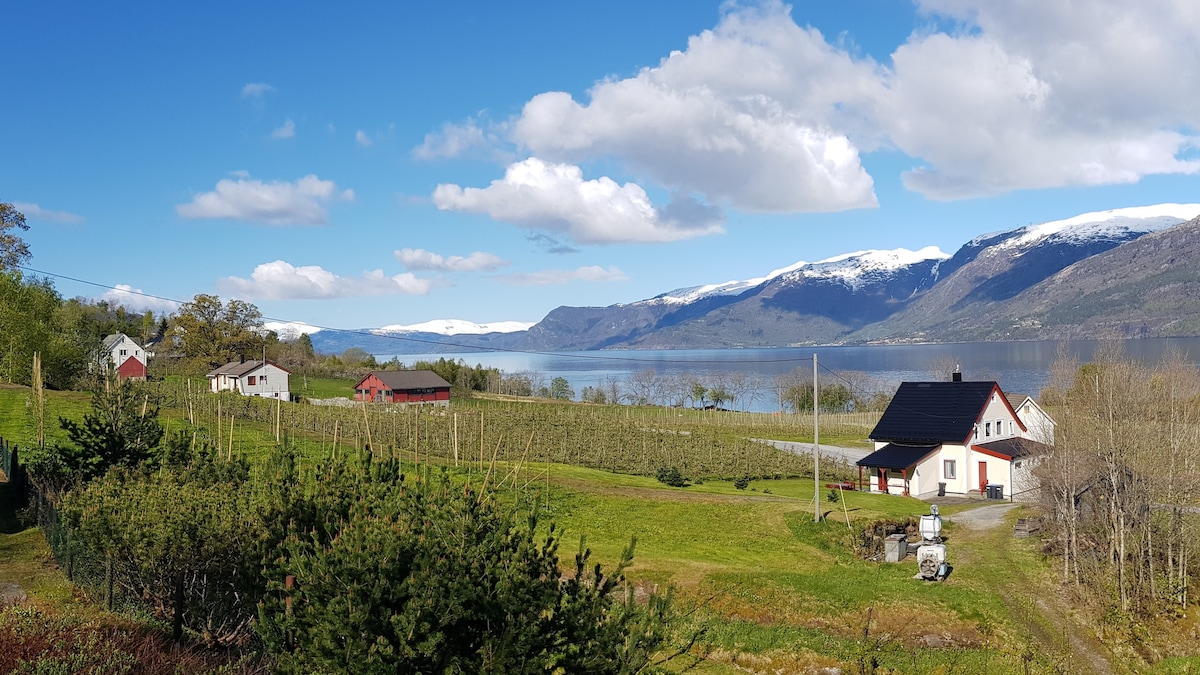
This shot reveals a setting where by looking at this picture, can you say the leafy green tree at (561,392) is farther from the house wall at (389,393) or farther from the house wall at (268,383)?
the house wall at (268,383)

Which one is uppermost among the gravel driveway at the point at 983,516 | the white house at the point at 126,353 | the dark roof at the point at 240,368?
the white house at the point at 126,353

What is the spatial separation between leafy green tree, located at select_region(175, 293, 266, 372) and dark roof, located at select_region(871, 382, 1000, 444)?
299ft

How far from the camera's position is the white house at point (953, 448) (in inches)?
1922

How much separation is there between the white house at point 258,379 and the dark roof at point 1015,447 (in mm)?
71671

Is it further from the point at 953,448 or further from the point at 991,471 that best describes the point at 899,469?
the point at 991,471

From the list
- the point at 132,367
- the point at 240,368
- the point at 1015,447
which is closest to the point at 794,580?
the point at 1015,447

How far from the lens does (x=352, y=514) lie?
10758 millimetres

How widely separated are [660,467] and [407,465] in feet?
60.2

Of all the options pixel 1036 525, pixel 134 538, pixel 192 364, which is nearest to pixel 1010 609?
pixel 1036 525

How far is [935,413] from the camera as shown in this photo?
173 feet

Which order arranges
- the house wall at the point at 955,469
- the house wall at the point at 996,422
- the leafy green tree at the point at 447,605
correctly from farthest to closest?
the house wall at the point at 996,422
the house wall at the point at 955,469
the leafy green tree at the point at 447,605

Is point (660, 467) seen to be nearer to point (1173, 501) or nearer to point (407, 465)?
point (407, 465)

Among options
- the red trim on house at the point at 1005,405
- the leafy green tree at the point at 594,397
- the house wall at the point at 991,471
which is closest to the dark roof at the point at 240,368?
the leafy green tree at the point at 594,397

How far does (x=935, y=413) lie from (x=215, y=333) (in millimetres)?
98276
